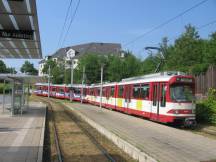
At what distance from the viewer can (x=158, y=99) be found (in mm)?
21438

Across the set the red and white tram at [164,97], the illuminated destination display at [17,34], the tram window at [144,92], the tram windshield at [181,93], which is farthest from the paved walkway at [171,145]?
the illuminated destination display at [17,34]

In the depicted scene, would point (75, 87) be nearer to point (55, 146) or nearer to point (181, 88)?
point (181, 88)

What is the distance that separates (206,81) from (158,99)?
499 centimetres

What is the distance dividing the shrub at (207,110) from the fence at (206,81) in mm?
1765

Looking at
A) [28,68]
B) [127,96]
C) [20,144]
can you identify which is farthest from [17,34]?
[28,68]

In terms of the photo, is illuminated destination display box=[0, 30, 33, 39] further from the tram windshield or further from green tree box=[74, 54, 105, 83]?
green tree box=[74, 54, 105, 83]

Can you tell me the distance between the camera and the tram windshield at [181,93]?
792 inches

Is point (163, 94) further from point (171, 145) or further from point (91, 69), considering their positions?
point (91, 69)

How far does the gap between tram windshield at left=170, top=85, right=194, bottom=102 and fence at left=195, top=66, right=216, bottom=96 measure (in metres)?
4.47

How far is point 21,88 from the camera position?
28.5m

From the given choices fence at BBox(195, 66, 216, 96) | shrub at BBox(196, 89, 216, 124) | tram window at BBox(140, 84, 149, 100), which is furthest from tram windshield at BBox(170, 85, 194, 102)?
fence at BBox(195, 66, 216, 96)

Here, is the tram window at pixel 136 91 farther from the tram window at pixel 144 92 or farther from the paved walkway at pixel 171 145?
the paved walkway at pixel 171 145

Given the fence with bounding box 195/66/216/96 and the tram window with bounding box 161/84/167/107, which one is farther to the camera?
the fence with bounding box 195/66/216/96

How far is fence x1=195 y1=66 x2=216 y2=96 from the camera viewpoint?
2448cm
